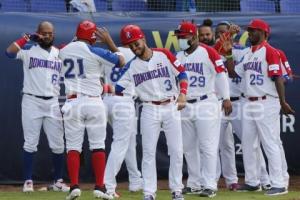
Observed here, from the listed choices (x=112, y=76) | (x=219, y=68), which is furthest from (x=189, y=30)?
(x=112, y=76)

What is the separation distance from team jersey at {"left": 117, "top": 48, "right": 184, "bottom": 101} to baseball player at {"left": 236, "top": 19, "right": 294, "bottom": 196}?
123 centimetres

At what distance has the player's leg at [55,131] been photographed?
9133 millimetres

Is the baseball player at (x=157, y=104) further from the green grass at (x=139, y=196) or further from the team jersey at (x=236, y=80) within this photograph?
the team jersey at (x=236, y=80)

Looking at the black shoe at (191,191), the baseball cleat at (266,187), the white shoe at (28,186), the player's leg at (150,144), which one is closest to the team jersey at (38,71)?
the white shoe at (28,186)

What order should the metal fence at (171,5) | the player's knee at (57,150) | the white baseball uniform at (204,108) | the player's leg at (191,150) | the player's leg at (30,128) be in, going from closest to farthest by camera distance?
the white baseball uniform at (204,108)
the player's leg at (191,150)
the player's leg at (30,128)
the player's knee at (57,150)
the metal fence at (171,5)

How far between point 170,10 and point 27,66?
313 centimetres

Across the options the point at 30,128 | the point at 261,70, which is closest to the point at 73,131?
the point at 30,128

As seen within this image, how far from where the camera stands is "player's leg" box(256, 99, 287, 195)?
866cm

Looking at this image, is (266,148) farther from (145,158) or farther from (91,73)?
(91,73)

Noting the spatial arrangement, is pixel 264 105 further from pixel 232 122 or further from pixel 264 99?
pixel 232 122

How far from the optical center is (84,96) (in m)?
7.93

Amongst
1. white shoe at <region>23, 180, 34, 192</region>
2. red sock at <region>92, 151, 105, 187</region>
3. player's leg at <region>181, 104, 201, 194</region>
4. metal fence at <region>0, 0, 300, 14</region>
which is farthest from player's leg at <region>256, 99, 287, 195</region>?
metal fence at <region>0, 0, 300, 14</region>

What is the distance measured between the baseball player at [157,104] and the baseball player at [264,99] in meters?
1.23

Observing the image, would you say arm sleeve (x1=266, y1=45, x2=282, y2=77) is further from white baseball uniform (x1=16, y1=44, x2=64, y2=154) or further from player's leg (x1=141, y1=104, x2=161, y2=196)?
white baseball uniform (x1=16, y1=44, x2=64, y2=154)
